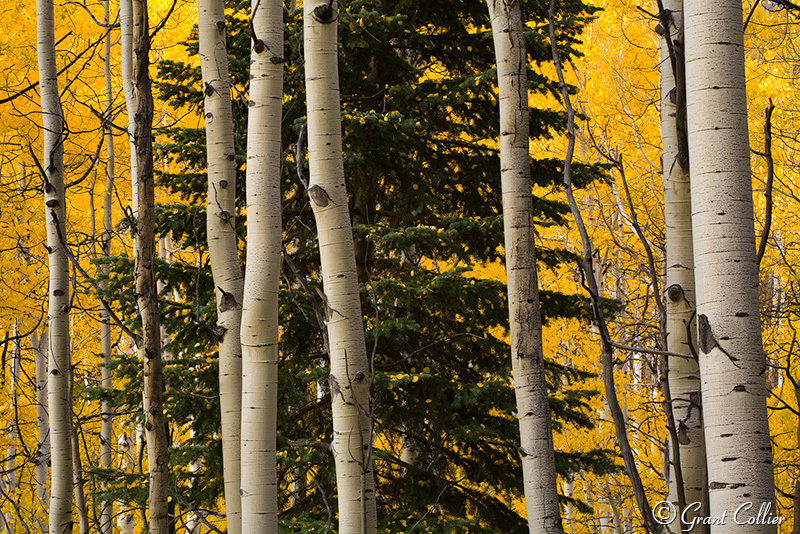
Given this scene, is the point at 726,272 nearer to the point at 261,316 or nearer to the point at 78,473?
the point at 261,316

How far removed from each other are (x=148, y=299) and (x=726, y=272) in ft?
7.97

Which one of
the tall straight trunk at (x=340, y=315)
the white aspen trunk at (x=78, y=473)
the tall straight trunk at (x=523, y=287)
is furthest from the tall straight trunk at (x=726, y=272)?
the white aspen trunk at (x=78, y=473)

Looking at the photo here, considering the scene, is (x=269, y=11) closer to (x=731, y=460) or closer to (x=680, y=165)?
(x=680, y=165)

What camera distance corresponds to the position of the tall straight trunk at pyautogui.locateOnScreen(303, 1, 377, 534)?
2.84 metres

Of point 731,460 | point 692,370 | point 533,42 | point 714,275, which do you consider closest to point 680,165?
point 692,370

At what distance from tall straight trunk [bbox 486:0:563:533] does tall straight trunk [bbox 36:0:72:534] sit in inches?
98.9

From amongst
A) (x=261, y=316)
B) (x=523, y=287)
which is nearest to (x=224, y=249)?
(x=261, y=316)

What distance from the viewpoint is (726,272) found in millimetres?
1458

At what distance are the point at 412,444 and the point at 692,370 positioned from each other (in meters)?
3.81

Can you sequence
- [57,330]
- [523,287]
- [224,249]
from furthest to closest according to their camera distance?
[57,330], [224,249], [523,287]

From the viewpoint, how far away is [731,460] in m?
1.42

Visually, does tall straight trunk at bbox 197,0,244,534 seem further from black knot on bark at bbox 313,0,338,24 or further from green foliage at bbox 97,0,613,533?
green foliage at bbox 97,0,613,533

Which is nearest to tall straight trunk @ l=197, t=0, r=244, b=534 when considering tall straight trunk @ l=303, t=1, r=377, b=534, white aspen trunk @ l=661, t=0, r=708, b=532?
tall straight trunk @ l=303, t=1, r=377, b=534

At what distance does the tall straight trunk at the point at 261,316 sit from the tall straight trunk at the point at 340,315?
244 mm
